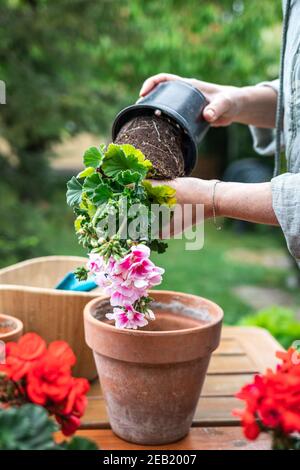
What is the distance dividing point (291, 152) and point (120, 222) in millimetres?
441

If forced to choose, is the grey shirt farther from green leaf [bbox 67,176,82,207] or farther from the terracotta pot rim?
green leaf [bbox 67,176,82,207]

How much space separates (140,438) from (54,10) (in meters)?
3.10

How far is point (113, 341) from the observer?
959 mm

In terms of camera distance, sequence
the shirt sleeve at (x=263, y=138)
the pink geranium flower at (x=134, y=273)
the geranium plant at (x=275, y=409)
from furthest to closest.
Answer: the shirt sleeve at (x=263, y=138), the pink geranium flower at (x=134, y=273), the geranium plant at (x=275, y=409)

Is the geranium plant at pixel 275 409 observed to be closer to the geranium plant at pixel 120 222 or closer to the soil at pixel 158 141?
the geranium plant at pixel 120 222

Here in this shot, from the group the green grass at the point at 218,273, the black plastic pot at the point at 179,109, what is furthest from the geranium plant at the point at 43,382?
the green grass at the point at 218,273

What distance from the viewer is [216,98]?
4.24 feet

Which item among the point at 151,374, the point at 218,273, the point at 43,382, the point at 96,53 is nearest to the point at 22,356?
the point at 43,382

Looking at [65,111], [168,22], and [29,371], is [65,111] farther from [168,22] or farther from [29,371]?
[29,371]

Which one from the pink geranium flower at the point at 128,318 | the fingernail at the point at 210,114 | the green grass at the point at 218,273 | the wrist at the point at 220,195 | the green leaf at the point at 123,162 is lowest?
the green grass at the point at 218,273

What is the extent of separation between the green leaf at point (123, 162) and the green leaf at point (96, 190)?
19 mm

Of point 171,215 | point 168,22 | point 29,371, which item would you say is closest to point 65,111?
point 168,22

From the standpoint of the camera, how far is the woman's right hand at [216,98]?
125 cm

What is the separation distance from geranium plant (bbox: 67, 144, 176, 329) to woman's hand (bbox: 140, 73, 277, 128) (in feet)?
1.23
